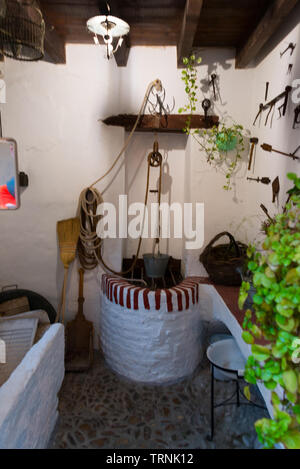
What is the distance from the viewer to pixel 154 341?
7.99 feet

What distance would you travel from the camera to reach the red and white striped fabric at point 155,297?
240 centimetres

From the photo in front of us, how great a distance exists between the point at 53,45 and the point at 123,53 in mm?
582

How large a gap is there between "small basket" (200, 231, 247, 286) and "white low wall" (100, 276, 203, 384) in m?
0.33

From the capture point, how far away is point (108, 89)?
2742 mm

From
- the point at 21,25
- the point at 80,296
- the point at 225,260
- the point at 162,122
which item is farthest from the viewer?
the point at 80,296

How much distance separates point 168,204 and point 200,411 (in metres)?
1.95

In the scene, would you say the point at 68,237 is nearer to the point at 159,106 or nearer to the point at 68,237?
the point at 68,237

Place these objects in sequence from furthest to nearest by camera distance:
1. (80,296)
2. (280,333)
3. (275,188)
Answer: (80,296), (275,188), (280,333)

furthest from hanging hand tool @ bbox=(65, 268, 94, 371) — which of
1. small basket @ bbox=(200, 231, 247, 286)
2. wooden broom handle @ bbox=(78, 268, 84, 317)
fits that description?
small basket @ bbox=(200, 231, 247, 286)

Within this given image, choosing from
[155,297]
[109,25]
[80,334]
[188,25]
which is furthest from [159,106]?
[80,334]

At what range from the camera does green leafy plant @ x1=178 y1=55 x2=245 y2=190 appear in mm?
2676

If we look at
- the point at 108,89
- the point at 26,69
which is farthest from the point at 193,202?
the point at 26,69

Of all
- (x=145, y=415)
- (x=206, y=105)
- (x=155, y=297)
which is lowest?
(x=145, y=415)

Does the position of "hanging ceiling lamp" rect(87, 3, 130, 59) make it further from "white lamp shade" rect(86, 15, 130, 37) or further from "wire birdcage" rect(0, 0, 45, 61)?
"wire birdcage" rect(0, 0, 45, 61)
